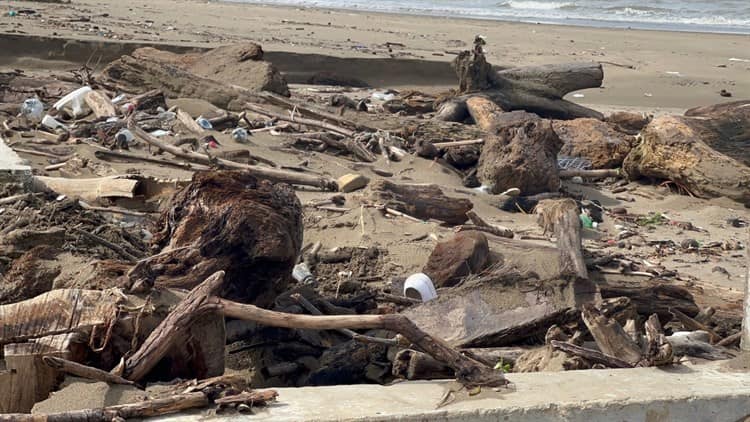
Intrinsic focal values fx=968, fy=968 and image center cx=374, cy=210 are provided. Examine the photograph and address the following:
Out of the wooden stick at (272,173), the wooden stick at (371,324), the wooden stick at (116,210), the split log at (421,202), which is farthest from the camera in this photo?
the wooden stick at (272,173)

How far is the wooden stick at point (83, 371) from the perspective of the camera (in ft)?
11.2

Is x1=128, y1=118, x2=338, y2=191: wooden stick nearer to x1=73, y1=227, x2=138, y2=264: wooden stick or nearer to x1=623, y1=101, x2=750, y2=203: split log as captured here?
x1=73, y1=227, x2=138, y2=264: wooden stick

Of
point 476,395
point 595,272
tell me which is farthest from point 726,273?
point 476,395

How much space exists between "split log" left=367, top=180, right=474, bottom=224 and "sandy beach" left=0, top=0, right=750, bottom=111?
729 cm

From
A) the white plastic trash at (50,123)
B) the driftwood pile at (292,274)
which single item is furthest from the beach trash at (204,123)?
the white plastic trash at (50,123)

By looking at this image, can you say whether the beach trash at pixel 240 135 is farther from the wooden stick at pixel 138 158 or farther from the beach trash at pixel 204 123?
the wooden stick at pixel 138 158

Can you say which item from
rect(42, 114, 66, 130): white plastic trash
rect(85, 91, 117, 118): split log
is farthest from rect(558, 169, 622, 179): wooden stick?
rect(42, 114, 66, 130): white plastic trash

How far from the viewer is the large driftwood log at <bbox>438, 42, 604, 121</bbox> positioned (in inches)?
432

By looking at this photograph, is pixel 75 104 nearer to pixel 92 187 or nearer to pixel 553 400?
pixel 92 187

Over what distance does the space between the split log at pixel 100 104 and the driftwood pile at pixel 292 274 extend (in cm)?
2

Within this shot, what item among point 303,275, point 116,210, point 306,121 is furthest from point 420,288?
point 306,121

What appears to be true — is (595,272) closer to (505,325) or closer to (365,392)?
(505,325)

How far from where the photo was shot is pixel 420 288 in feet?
16.6

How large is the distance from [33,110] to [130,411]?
6592mm
